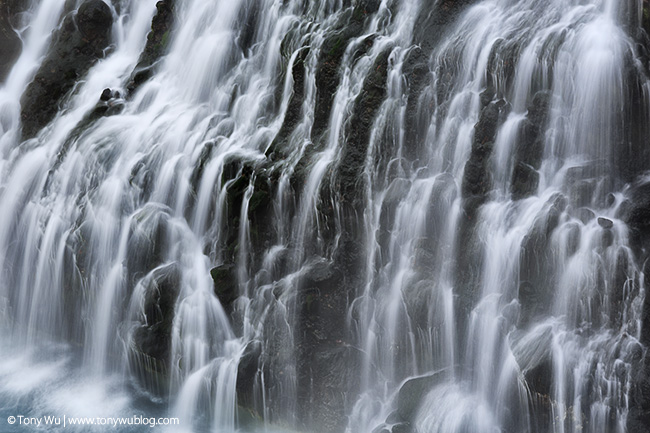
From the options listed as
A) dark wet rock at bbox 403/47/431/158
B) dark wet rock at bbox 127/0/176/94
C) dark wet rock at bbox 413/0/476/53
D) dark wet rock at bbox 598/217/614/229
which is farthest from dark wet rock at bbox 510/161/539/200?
dark wet rock at bbox 127/0/176/94

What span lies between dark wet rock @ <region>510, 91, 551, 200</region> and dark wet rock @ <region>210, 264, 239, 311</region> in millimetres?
4654

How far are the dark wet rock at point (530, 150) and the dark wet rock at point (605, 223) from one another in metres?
1.04

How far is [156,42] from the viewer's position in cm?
1524

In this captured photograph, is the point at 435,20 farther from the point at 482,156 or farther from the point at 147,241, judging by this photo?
the point at 147,241

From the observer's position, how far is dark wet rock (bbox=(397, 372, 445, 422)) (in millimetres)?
9523

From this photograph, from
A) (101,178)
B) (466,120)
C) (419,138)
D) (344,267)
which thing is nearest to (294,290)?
(344,267)

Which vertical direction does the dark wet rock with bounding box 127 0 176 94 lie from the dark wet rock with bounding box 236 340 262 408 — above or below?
above

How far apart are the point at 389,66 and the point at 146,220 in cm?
510

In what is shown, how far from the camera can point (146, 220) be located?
472 inches

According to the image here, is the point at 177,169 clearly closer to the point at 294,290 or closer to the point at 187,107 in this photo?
A: the point at 187,107

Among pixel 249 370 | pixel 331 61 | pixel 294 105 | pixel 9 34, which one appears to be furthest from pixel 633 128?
pixel 9 34

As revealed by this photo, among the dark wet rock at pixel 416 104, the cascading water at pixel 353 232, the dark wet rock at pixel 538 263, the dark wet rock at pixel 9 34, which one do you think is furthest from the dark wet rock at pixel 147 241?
the dark wet rock at pixel 9 34

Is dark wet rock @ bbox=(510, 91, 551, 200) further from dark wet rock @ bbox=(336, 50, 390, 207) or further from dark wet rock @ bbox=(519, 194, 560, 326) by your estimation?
dark wet rock @ bbox=(336, 50, 390, 207)

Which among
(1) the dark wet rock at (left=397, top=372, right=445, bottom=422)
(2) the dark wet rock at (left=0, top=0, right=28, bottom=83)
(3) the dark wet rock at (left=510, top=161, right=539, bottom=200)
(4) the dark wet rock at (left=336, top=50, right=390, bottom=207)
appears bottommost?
(1) the dark wet rock at (left=397, top=372, right=445, bottom=422)
